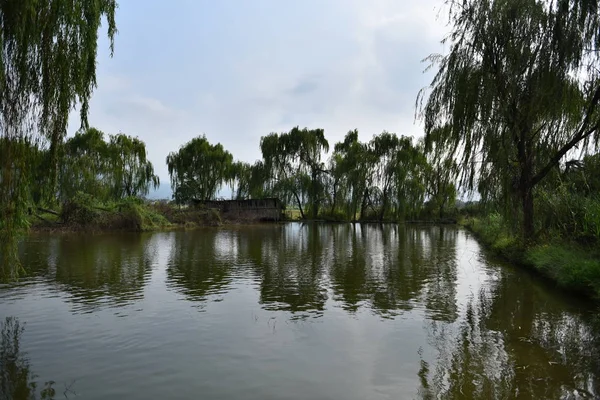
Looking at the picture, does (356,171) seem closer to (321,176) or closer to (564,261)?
(321,176)

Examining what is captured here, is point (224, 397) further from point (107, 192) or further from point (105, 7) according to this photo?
point (107, 192)

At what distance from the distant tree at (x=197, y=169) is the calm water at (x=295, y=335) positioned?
32750 mm

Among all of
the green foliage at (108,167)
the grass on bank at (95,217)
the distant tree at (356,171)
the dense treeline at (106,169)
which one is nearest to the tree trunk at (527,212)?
the grass on bank at (95,217)

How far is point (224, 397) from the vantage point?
4484mm

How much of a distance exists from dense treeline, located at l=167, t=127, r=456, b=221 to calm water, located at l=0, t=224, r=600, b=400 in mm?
30715

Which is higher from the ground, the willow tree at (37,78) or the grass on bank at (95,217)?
the willow tree at (37,78)

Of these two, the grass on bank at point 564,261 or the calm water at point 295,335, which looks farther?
the grass on bank at point 564,261

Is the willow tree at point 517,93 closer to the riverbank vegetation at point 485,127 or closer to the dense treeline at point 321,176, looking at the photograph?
the riverbank vegetation at point 485,127

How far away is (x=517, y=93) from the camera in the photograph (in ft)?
38.9

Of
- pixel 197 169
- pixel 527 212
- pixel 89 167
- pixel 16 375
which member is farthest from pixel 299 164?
pixel 16 375

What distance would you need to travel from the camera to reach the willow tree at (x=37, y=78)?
5.37 metres

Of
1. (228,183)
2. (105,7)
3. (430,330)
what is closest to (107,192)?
(228,183)

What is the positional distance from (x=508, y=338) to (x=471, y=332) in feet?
1.74

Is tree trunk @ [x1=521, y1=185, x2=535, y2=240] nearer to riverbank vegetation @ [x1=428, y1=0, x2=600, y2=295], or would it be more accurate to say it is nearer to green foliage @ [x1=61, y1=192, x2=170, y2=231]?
riverbank vegetation @ [x1=428, y1=0, x2=600, y2=295]
